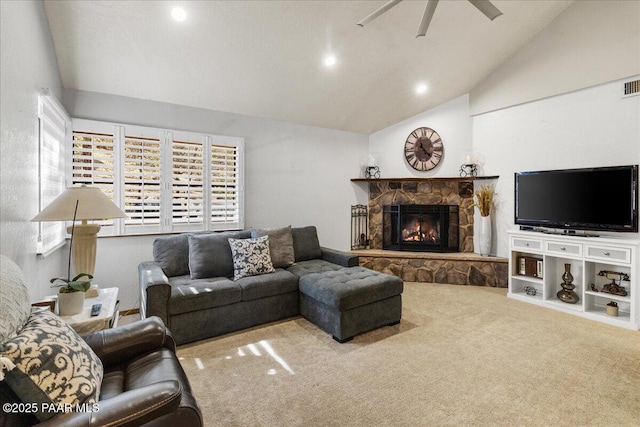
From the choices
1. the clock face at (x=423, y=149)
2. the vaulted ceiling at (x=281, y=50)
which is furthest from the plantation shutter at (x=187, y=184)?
the clock face at (x=423, y=149)

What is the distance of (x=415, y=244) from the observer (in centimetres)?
540

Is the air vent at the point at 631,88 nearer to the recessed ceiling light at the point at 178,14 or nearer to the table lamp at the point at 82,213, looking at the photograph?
the recessed ceiling light at the point at 178,14

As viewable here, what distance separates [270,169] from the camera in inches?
190

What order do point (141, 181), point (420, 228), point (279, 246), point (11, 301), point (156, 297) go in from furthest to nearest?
point (420, 228) → point (279, 246) → point (141, 181) → point (156, 297) → point (11, 301)

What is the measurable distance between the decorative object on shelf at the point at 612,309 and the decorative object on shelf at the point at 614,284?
5.3 inches

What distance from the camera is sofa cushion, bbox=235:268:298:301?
3238 millimetres

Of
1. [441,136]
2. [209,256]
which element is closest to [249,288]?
[209,256]

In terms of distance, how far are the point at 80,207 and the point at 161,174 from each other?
168 centimetres

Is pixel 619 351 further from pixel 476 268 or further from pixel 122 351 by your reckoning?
pixel 122 351

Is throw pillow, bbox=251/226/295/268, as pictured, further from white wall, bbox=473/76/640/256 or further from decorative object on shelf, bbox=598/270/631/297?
decorative object on shelf, bbox=598/270/631/297

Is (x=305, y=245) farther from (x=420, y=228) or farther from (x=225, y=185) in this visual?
(x=420, y=228)

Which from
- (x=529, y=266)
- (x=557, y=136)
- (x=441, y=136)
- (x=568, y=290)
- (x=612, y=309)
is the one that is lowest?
(x=612, y=309)

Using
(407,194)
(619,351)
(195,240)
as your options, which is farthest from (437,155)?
(195,240)

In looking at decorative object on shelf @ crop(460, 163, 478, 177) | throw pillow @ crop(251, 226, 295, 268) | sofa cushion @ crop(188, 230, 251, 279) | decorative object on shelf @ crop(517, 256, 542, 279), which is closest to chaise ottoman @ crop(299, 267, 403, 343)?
throw pillow @ crop(251, 226, 295, 268)
